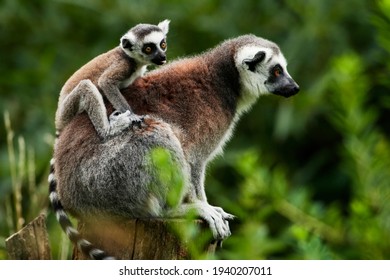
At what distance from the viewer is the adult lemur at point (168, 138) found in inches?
206

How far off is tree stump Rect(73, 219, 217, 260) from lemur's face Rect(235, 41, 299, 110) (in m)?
1.01

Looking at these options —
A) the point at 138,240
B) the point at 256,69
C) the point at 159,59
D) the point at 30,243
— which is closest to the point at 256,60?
the point at 256,69

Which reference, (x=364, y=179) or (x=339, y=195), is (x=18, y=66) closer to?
(x=339, y=195)

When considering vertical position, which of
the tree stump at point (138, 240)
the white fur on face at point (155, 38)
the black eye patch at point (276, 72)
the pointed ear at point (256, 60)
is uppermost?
the pointed ear at point (256, 60)

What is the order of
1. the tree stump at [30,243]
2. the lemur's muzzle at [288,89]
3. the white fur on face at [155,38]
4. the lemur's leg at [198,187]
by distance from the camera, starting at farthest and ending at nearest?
the lemur's muzzle at [288,89] < the lemur's leg at [198,187] < the white fur on face at [155,38] < the tree stump at [30,243]

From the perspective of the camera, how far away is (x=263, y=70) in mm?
5867

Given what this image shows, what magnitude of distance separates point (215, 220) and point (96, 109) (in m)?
0.85

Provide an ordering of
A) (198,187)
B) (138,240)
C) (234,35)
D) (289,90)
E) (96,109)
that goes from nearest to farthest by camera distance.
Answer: (138,240), (96,109), (198,187), (289,90), (234,35)

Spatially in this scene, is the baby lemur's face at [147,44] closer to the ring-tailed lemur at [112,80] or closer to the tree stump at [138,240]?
the ring-tailed lemur at [112,80]

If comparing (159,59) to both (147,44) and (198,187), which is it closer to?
(147,44)

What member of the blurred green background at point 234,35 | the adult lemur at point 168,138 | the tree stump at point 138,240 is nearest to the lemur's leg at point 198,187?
the adult lemur at point 168,138

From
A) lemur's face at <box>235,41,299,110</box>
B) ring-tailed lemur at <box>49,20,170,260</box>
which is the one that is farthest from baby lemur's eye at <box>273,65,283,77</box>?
ring-tailed lemur at <box>49,20,170,260</box>

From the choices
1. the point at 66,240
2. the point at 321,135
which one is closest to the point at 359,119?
the point at 66,240

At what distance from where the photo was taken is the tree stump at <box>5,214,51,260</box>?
5.12m
